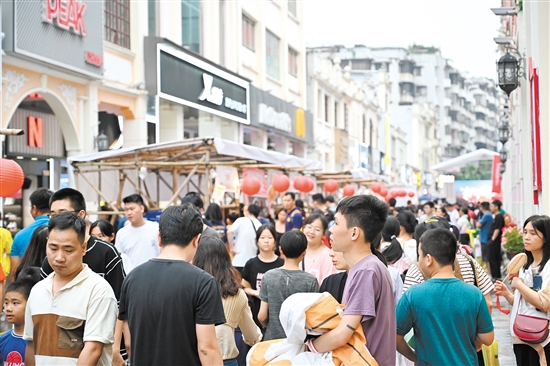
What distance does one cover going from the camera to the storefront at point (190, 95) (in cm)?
2014

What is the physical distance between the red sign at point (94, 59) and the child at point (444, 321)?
13312 mm

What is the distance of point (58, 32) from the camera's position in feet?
50.7

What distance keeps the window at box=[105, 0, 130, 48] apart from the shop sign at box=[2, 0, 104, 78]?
1.38 meters

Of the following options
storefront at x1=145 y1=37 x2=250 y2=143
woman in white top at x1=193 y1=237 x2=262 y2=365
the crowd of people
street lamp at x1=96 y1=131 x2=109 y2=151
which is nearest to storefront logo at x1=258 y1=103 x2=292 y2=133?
storefront at x1=145 y1=37 x2=250 y2=143

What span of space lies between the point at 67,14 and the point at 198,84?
23.1ft

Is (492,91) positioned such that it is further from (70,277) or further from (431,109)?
(70,277)

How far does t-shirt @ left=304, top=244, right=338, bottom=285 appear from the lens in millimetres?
7352

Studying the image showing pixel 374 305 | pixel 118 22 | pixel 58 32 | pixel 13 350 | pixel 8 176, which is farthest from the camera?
pixel 118 22

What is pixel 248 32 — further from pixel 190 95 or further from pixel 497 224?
pixel 497 224

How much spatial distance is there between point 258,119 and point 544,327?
73.0 ft

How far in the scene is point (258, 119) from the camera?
27.9m

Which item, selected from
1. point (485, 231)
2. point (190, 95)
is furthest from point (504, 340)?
point (190, 95)

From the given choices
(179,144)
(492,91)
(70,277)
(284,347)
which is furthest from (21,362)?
(492,91)

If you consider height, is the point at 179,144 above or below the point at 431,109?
below
